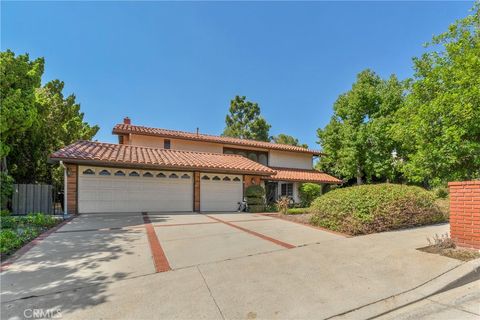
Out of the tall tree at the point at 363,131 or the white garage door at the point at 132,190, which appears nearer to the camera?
the white garage door at the point at 132,190

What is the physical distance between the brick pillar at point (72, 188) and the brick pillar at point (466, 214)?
1424 cm

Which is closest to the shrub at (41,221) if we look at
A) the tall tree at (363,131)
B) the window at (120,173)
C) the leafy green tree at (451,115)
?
the window at (120,173)

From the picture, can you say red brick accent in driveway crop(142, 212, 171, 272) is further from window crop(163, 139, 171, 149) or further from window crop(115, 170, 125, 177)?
window crop(163, 139, 171, 149)

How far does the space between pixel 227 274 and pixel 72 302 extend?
7.82ft

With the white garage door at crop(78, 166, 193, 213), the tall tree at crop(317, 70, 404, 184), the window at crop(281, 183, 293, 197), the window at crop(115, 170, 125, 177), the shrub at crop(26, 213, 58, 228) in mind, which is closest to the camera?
the shrub at crop(26, 213, 58, 228)

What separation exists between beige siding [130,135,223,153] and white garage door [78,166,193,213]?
469 centimetres

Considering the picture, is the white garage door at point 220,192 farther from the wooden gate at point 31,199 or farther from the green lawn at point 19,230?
the wooden gate at point 31,199

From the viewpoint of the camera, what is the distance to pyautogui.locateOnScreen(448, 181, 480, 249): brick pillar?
5645 mm

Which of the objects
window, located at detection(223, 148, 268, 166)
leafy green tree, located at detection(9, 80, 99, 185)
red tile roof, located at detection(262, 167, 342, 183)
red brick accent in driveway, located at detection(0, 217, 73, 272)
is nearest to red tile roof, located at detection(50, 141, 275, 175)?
red tile roof, located at detection(262, 167, 342, 183)

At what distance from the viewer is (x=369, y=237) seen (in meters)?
7.42

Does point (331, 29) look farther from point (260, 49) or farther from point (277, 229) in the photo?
point (277, 229)

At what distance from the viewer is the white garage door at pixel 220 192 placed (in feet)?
48.7

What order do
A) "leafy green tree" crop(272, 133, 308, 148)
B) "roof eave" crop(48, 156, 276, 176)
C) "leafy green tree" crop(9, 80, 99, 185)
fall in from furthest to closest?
"leafy green tree" crop(272, 133, 308, 148), "leafy green tree" crop(9, 80, 99, 185), "roof eave" crop(48, 156, 276, 176)

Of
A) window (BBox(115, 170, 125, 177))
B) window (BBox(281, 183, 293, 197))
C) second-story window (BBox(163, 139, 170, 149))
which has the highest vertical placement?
second-story window (BBox(163, 139, 170, 149))
